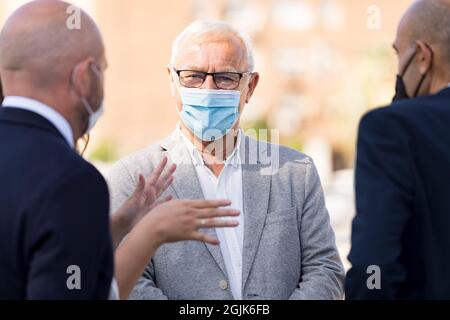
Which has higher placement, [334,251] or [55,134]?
[55,134]

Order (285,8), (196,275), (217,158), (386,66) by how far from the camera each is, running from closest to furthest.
A: (196,275) → (217,158) → (386,66) → (285,8)

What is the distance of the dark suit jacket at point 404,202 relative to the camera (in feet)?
10.3

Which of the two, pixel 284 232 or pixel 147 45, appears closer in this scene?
pixel 284 232

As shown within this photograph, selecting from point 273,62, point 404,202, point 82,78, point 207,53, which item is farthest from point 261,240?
point 273,62

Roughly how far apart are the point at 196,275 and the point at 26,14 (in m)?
1.39

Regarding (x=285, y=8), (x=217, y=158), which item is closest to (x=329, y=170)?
(x=285, y=8)

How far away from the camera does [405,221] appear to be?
3.15 meters

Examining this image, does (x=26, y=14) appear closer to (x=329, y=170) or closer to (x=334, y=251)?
(x=334, y=251)

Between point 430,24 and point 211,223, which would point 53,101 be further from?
point 430,24

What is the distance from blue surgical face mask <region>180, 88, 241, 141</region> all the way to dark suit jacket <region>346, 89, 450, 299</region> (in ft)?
3.76

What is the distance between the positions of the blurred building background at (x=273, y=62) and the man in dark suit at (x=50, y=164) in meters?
53.2

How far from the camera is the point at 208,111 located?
13.9 ft

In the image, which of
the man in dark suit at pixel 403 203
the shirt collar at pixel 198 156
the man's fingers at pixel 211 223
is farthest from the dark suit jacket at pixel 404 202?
the shirt collar at pixel 198 156

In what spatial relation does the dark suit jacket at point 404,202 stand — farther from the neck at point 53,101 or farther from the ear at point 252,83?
the ear at point 252,83
